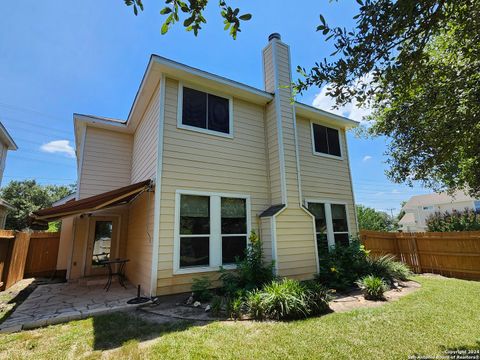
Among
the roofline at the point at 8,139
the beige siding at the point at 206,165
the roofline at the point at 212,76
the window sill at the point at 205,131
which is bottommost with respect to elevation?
the beige siding at the point at 206,165

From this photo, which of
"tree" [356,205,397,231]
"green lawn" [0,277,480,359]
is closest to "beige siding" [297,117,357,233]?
"green lawn" [0,277,480,359]

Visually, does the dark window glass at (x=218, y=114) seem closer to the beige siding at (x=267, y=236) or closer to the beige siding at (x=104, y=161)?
the beige siding at (x=267, y=236)

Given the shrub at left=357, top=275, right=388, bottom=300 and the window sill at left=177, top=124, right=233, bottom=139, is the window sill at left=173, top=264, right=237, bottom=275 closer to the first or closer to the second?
the shrub at left=357, top=275, right=388, bottom=300

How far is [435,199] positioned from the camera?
3091cm

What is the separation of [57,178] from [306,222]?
41319mm

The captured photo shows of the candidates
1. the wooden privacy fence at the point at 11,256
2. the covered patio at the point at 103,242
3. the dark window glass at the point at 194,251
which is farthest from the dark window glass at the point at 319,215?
the wooden privacy fence at the point at 11,256

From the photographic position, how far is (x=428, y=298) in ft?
18.7

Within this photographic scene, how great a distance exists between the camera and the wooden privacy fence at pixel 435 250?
27.1 feet

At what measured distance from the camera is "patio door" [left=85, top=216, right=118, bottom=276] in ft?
30.8

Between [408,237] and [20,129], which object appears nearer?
[408,237]

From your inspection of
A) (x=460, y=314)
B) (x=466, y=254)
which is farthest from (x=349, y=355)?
(x=466, y=254)

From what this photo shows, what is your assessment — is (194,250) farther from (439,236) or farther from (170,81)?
(439,236)

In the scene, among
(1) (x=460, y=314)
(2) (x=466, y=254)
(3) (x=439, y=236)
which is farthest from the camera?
(3) (x=439, y=236)

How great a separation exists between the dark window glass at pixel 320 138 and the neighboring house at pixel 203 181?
5 cm
